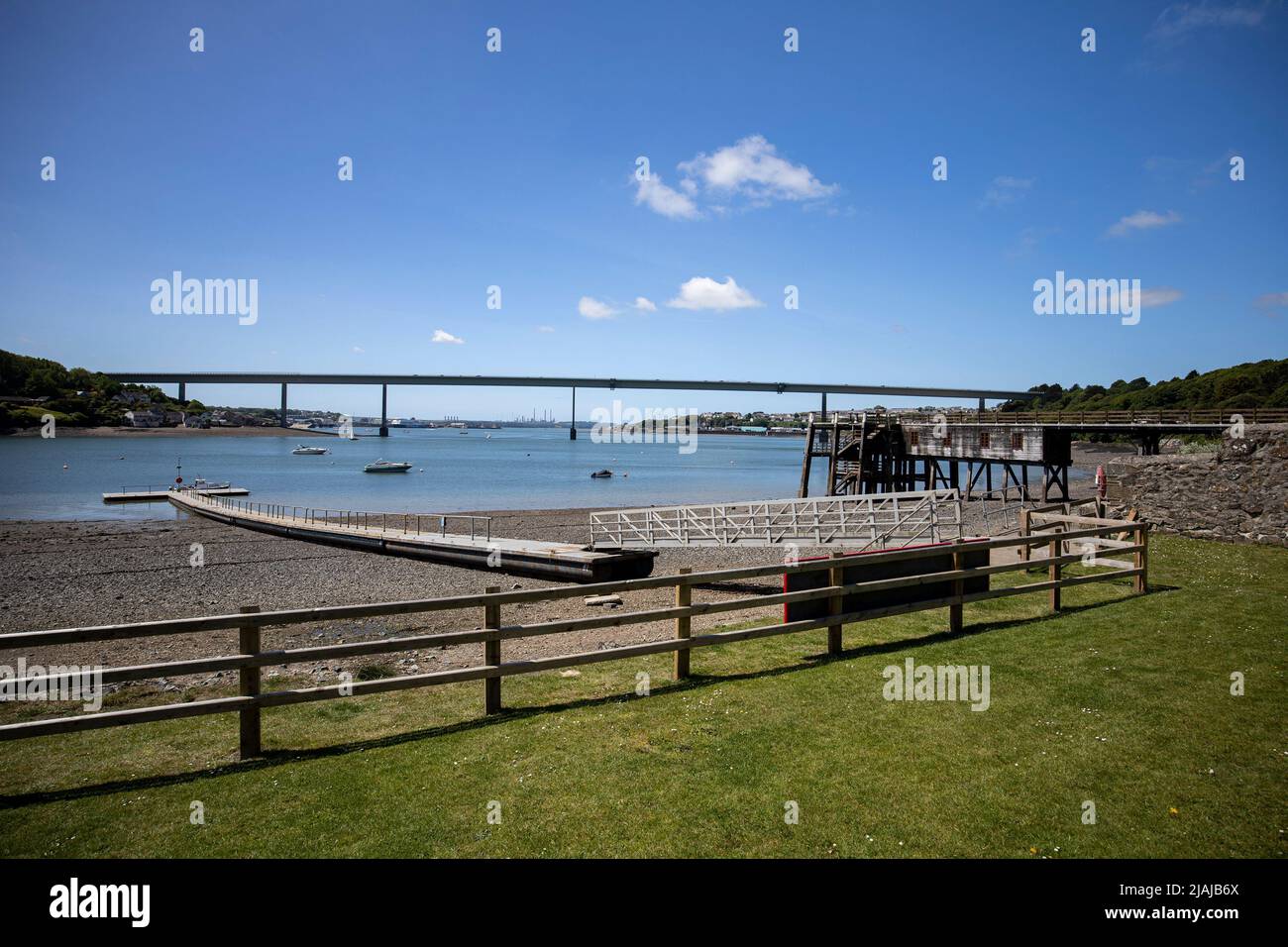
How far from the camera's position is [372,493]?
65.4 metres

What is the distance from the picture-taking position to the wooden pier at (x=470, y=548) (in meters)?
21.9

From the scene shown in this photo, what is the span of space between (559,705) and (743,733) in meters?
2.01

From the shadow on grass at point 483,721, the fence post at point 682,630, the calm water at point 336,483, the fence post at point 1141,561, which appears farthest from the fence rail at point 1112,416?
the fence post at point 682,630

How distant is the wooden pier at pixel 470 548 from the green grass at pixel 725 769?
522 inches

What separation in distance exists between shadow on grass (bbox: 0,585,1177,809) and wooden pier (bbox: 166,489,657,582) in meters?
12.2

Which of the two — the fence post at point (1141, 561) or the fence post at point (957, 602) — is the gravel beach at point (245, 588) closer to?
the fence post at point (957, 602)

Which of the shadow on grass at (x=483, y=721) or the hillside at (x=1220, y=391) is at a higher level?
the hillside at (x=1220, y=391)

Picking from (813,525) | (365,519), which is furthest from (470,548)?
(813,525)

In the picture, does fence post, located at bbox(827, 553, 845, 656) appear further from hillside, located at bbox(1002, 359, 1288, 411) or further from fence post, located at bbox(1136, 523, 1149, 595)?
hillside, located at bbox(1002, 359, 1288, 411)

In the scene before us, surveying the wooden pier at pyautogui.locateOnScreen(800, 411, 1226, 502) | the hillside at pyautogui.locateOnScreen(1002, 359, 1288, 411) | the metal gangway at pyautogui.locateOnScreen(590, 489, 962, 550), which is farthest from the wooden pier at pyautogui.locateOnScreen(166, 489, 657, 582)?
the hillside at pyautogui.locateOnScreen(1002, 359, 1288, 411)

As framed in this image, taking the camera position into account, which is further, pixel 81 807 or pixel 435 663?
pixel 435 663

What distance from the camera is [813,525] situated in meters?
20.7
